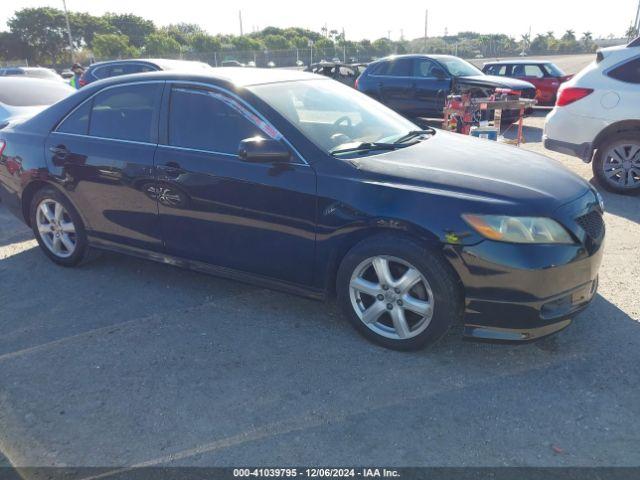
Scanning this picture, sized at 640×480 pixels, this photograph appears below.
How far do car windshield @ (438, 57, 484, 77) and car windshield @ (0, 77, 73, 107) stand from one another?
796 cm

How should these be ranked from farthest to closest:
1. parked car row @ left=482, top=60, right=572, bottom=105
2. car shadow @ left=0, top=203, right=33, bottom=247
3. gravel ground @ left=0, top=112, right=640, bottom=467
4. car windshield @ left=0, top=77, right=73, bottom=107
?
parked car row @ left=482, top=60, right=572, bottom=105
car windshield @ left=0, top=77, right=73, bottom=107
car shadow @ left=0, top=203, right=33, bottom=247
gravel ground @ left=0, top=112, right=640, bottom=467

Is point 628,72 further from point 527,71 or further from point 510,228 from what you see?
point 527,71

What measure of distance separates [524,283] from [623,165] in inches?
183

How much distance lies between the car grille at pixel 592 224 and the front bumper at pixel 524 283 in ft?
0.14

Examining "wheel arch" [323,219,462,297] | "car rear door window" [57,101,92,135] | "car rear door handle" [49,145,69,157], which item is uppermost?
"car rear door window" [57,101,92,135]

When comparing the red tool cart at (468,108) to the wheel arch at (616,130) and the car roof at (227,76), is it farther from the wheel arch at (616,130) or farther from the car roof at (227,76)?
the car roof at (227,76)

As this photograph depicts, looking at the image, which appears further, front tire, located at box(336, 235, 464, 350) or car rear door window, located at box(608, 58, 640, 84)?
car rear door window, located at box(608, 58, 640, 84)

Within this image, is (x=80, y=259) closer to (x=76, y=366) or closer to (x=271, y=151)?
(x=76, y=366)

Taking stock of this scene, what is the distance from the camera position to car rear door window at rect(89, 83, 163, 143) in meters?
3.84

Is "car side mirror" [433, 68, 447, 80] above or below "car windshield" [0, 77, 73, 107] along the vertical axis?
above

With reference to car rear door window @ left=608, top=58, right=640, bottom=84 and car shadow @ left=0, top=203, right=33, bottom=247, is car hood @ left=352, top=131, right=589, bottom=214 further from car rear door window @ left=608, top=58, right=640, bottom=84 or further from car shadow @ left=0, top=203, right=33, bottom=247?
car shadow @ left=0, top=203, right=33, bottom=247

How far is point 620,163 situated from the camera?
21.0 ft

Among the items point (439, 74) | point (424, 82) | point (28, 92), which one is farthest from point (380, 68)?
point (28, 92)

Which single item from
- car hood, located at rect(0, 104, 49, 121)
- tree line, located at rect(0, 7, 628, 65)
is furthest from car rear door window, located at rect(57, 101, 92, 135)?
tree line, located at rect(0, 7, 628, 65)
